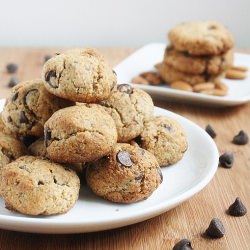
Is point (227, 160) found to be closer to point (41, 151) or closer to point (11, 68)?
point (41, 151)

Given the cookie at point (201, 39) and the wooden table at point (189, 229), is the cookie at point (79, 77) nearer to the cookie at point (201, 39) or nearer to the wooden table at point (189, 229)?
the wooden table at point (189, 229)

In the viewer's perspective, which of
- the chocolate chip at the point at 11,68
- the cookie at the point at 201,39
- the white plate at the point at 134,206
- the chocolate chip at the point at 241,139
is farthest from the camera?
the chocolate chip at the point at 11,68

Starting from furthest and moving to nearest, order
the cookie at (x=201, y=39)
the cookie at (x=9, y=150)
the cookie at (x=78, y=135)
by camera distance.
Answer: the cookie at (x=201, y=39) → the cookie at (x=9, y=150) → the cookie at (x=78, y=135)

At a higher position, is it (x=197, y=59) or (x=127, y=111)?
(x=127, y=111)

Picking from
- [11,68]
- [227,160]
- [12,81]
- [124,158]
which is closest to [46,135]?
[124,158]

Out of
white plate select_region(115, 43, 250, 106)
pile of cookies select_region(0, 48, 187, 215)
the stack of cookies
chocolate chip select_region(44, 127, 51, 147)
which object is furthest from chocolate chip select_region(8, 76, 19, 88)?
chocolate chip select_region(44, 127, 51, 147)

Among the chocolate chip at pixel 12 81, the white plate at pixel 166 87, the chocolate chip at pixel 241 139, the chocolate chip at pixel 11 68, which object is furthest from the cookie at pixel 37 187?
the chocolate chip at pixel 11 68
